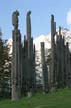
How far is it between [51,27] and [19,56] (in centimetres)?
1260

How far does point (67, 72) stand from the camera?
5591cm

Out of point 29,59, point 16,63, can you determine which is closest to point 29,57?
point 29,59

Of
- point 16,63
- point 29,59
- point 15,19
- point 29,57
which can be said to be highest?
point 15,19

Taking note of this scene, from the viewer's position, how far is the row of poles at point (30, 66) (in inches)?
1431

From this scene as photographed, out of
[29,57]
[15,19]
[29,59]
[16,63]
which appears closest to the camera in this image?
[16,63]

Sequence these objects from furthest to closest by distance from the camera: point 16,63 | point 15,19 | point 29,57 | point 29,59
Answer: point 29,57, point 29,59, point 15,19, point 16,63

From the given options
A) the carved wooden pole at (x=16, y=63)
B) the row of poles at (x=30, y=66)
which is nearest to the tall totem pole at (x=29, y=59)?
the row of poles at (x=30, y=66)

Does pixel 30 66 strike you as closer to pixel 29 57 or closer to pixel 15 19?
pixel 29 57

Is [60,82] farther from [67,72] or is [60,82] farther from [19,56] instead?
[19,56]

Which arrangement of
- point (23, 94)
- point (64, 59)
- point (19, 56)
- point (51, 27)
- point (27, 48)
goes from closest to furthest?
point (19, 56), point (23, 94), point (27, 48), point (51, 27), point (64, 59)

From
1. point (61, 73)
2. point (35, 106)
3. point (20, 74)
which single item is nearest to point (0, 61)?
point (61, 73)

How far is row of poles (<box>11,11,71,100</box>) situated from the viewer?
119 ft

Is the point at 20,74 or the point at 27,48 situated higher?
the point at 27,48

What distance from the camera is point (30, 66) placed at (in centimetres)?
4291
